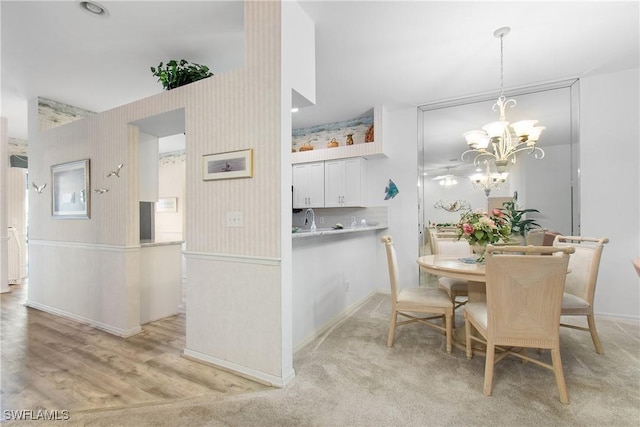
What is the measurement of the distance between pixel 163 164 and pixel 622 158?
7921 millimetres

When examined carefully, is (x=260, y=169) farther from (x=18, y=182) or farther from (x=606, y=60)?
(x=18, y=182)

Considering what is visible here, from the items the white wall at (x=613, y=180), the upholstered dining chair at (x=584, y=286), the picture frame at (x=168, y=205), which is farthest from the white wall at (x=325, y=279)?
the picture frame at (x=168, y=205)

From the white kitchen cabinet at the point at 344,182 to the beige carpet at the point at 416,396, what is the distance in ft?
8.32

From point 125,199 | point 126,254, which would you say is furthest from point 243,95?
point 126,254

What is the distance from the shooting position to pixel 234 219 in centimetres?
225

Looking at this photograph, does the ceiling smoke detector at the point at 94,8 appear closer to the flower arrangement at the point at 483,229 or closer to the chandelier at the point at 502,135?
the chandelier at the point at 502,135

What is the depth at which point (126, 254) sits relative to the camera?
2.97 m

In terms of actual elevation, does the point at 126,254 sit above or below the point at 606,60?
below

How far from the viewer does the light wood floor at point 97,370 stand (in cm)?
195

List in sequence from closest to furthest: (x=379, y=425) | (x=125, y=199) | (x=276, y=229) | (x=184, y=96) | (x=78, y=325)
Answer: (x=379, y=425) < (x=276, y=229) < (x=184, y=96) < (x=125, y=199) < (x=78, y=325)

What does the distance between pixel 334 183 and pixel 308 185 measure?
52 centimetres

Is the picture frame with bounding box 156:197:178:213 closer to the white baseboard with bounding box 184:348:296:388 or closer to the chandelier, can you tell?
the white baseboard with bounding box 184:348:296:388

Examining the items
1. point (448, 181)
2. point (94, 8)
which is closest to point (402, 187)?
point (448, 181)

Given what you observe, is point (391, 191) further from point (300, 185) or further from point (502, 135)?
point (502, 135)
